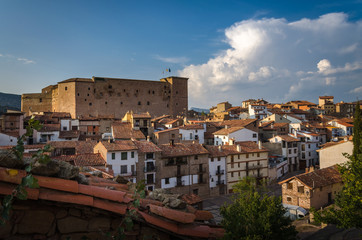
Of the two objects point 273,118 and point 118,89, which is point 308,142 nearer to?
point 273,118

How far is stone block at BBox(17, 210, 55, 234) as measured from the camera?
321cm

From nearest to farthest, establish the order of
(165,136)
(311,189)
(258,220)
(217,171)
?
1. (258,220)
2. (311,189)
3. (217,171)
4. (165,136)

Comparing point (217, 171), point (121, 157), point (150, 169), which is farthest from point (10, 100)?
point (217, 171)

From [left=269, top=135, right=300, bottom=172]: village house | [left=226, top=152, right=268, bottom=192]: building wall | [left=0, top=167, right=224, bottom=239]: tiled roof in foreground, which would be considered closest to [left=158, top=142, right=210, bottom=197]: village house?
[left=226, top=152, right=268, bottom=192]: building wall

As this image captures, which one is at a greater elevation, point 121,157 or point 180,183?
point 121,157

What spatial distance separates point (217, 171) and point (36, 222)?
28.4 m

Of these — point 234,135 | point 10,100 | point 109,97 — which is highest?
point 10,100

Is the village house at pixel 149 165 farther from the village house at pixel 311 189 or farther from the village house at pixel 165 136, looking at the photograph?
the village house at pixel 311 189

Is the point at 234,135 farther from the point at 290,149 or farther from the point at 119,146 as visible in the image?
the point at 119,146

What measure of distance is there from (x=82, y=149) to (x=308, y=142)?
35.9 m

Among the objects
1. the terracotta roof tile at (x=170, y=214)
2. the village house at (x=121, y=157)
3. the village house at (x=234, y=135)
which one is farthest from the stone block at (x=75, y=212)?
the village house at (x=234, y=135)

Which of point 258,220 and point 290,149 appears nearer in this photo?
point 258,220

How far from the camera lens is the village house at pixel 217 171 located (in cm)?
3008

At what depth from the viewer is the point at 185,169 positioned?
28172 millimetres
